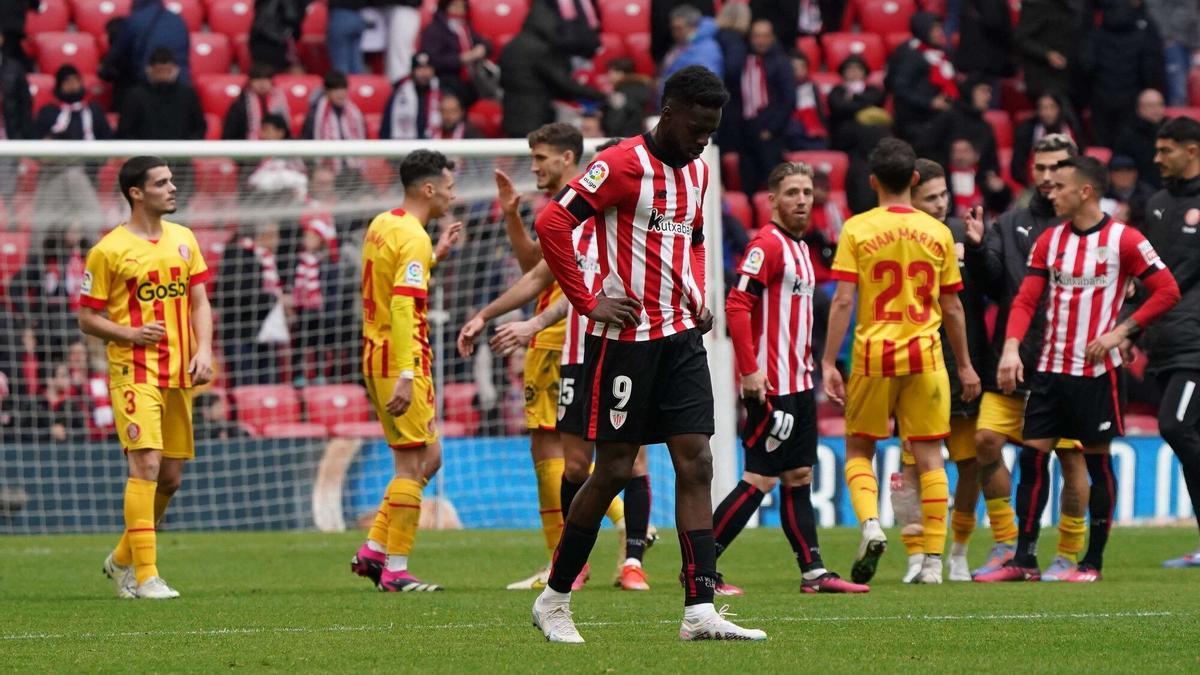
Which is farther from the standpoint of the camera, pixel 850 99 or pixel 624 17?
pixel 624 17

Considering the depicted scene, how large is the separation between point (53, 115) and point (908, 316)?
11.3 metres

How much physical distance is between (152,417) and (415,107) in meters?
10.3

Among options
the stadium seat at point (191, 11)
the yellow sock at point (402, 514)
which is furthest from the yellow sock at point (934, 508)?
the stadium seat at point (191, 11)

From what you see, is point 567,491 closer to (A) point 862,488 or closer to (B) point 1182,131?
(A) point 862,488

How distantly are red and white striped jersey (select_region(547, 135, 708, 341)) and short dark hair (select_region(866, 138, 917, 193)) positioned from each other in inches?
117

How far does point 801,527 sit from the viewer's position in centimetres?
943

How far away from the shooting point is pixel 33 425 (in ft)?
50.9

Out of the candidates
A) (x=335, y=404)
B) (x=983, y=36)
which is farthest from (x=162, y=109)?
(x=983, y=36)

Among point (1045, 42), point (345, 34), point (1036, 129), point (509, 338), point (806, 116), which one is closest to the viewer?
point (509, 338)

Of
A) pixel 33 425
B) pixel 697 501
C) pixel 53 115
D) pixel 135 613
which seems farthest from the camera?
pixel 53 115

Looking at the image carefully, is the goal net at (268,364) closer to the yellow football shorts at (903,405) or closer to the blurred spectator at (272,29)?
the blurred spectator at (272,29)

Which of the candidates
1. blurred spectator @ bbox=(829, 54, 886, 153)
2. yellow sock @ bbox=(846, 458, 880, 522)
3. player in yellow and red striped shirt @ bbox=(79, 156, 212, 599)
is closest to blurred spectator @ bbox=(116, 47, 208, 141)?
blurred spectator @ bbox=(829, 54, 886, 153)

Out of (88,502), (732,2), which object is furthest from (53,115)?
(732,2)

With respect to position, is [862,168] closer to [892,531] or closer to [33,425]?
[892,531]
